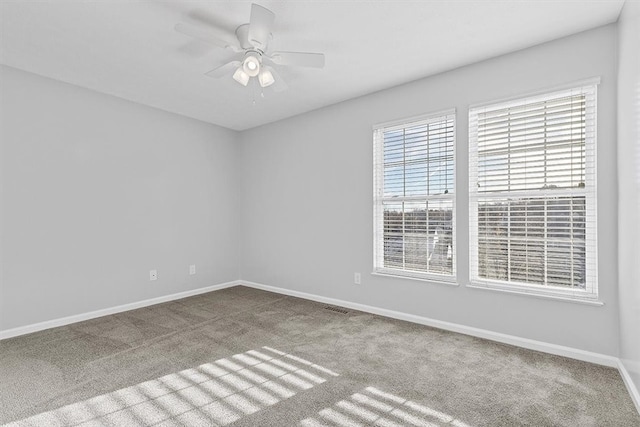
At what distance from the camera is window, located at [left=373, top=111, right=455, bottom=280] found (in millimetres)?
3236

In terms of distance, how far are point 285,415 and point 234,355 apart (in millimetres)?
926

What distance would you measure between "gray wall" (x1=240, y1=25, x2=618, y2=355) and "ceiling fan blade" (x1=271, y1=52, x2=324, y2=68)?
139cm

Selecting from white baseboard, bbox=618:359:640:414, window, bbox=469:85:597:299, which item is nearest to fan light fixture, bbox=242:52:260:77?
window, bbox=469:85:597:299

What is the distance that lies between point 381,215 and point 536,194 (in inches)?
59.6

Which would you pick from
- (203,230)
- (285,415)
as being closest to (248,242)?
(203,230)

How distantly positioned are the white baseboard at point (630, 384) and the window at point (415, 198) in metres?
1.30

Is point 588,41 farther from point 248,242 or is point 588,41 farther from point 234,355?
point 248,242

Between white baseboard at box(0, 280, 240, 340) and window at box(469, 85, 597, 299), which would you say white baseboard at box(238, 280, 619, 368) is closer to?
window at box(469, 85, 597, 299)

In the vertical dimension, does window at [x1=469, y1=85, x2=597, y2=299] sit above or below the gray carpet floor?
above

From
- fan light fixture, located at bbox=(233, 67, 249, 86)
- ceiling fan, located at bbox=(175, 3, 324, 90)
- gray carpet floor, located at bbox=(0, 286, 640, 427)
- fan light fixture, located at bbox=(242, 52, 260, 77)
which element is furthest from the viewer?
fan light fixture, located at bbox=(233, 67, 249, 86)

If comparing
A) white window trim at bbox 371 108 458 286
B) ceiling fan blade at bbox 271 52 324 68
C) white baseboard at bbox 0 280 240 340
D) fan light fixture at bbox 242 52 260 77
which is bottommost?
white baseboard at bbox 0 280 240 340

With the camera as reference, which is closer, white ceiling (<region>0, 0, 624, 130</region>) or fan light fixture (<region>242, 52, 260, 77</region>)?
white ceiling (<region>0, 0, 624, 130</region>)

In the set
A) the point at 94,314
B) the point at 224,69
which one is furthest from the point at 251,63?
the point at 94,314

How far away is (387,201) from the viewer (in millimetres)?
3666
